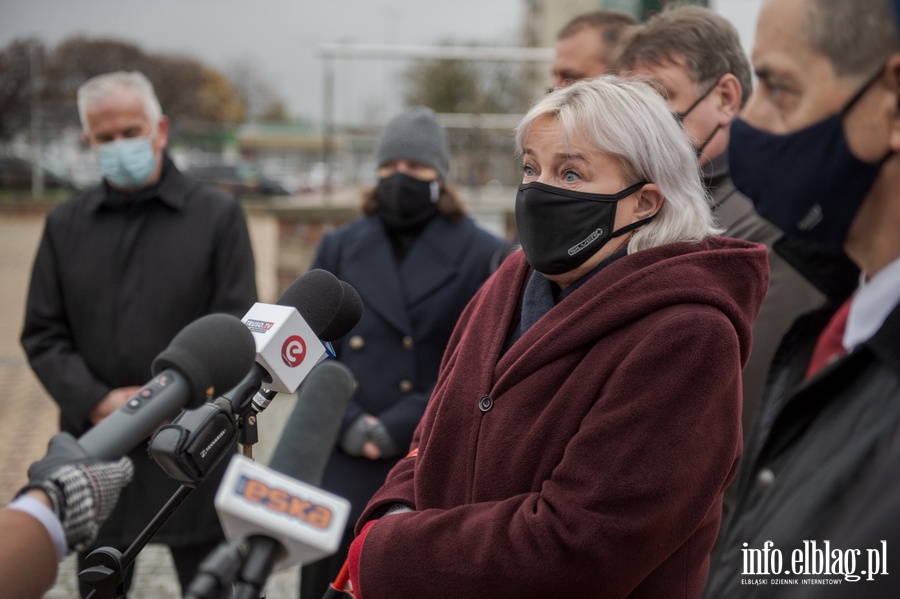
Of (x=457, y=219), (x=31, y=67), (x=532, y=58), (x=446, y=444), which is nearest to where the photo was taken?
(x=446, y=444)

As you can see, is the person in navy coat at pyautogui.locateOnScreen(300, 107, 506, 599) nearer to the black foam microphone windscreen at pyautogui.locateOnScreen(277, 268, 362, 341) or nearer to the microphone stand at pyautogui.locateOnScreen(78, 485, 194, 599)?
the black foam microphone windscreen at pyautogui.locateOnScreen(277, 268, 362, 341)

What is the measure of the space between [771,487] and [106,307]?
2.99 metres

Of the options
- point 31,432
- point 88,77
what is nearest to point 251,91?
point 88,77

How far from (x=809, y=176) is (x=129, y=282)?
2.95 metres

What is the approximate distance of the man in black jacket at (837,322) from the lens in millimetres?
1258

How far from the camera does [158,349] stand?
3.67 meters

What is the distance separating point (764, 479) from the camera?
1501 millimetres

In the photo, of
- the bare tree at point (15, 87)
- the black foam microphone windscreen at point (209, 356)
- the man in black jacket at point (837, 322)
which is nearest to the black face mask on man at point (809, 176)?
the man in black jacket at point (837, 322)

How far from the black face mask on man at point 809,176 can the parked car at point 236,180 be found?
130 ft

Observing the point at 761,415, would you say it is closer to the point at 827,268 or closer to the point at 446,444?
the point at 827,268

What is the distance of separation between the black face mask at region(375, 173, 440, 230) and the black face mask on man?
2.36 m

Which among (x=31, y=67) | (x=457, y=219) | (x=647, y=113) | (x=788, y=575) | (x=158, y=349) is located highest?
(x=647, y=113)

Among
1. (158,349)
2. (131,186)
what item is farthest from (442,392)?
(131,186)

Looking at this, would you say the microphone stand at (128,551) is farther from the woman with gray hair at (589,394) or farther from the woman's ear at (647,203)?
the woman's ear at (647,203)
